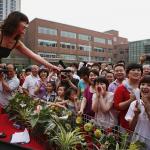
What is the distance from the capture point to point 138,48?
72.4 m

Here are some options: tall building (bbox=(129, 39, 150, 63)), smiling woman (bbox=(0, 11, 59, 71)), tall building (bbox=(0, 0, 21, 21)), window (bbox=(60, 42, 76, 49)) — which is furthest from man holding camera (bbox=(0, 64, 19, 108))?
tall building (bbox=(0, 0, 21, 21))

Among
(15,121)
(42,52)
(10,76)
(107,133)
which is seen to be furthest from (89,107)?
(42,52)

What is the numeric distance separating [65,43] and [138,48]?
17.4m

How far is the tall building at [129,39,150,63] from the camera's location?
7100cm

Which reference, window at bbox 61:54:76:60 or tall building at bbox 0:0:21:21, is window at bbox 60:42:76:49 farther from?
tall building at bbox 0:0:21:21

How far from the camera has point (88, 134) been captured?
3.05 m

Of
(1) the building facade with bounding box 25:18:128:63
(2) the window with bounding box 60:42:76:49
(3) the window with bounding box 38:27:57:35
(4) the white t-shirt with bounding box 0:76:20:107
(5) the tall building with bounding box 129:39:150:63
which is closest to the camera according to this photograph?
(4) the white t-shirt with bounding box 0:76:20:107

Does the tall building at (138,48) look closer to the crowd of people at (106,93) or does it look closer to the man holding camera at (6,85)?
the man holding camera at (6,85)

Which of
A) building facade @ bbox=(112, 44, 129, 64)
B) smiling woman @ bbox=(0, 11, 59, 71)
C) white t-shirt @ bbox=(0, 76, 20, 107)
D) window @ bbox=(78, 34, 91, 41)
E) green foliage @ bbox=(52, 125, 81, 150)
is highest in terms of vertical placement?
window @ bbox=(78, 34, 91, 41)

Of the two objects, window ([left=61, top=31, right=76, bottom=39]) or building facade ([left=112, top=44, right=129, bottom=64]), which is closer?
window ([left=61, top=31, right=76, bottom=39])

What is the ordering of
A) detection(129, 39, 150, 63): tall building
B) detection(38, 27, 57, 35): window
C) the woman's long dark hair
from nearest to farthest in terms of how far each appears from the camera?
the woman's long dark hair
detection(38, 27, 57, 35): window
detection(129, 39, 150, 63): tall building

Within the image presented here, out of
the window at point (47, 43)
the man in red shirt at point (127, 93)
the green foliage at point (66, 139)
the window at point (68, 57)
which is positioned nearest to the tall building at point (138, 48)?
the window at point (68, 57)

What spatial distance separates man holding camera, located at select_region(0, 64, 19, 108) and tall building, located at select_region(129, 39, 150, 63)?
65669 mm

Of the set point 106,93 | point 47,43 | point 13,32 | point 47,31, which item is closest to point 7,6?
point 47,31
